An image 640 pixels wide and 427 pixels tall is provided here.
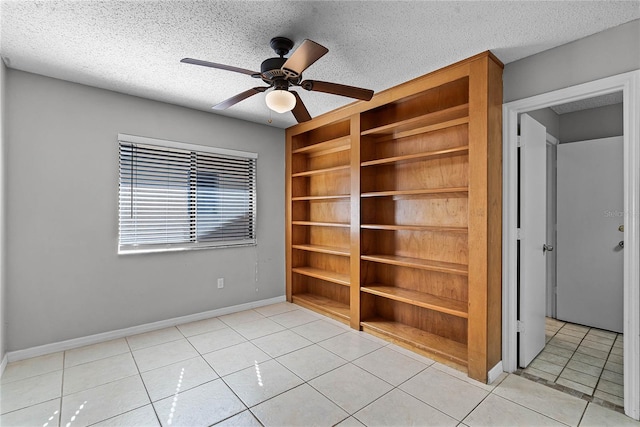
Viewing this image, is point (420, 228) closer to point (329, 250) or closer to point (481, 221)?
point (481, 221)

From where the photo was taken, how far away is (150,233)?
3.37 metres

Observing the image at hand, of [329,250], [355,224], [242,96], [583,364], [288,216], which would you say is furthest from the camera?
[288,216]

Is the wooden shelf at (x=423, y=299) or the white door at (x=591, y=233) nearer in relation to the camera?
the wooden shelf at (x=423, y=299)

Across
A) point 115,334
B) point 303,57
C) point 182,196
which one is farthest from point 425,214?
point 115,334

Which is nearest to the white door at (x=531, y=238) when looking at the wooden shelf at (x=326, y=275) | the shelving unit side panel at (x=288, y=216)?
the wooden shelf at (x=326, y=275)

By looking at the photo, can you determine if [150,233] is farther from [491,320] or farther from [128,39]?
[491,320]

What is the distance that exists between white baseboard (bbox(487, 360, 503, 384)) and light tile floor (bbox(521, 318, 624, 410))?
0.21m

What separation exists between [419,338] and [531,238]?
52.4 inches

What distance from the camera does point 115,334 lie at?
3139 millimetres

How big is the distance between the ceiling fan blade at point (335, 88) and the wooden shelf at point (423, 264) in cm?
153

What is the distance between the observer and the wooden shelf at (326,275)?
367 cm

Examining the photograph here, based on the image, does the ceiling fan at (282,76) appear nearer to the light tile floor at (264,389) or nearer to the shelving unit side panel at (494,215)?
the shelving unit side panel at (494,215)

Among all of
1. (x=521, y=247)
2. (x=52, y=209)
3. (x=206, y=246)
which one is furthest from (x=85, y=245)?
(x=521, y=247)

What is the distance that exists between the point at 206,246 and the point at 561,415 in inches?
140
